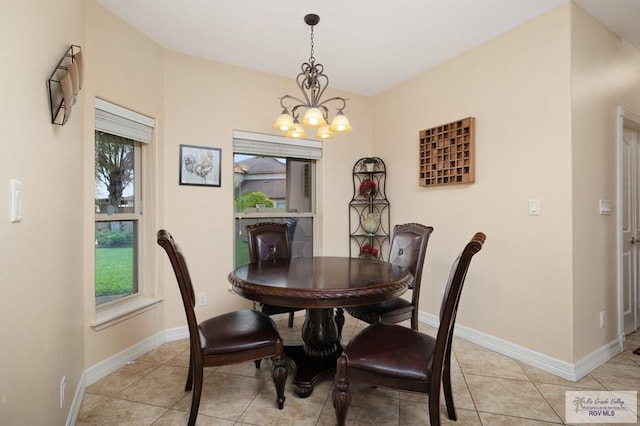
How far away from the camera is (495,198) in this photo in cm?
271

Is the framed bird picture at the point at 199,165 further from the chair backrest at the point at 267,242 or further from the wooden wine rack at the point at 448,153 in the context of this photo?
the wooden wine rack at the point at 448,153

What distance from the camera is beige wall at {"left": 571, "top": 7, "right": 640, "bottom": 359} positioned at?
2264mm

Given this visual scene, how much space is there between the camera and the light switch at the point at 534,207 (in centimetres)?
242

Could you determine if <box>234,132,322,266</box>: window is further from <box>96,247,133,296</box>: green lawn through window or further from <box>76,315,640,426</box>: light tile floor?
<box>76,315,640,426</box>: light tile floor

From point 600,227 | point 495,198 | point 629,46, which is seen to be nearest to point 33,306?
point 495,198

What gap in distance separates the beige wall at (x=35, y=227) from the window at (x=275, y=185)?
1.69 meters

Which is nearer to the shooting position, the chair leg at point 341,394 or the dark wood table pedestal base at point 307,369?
the chair leg at point 341,394

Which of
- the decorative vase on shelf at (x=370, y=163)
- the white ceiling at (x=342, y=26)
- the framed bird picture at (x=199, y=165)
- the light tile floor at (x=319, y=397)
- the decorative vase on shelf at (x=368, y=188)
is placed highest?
the white ceiling at (x=342, y=26)

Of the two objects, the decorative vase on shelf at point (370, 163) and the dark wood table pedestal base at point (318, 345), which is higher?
the decorative vase on shelf at point (370, 163)

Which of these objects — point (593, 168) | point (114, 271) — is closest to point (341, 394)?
point (114, 271)

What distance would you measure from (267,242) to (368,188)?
147cm

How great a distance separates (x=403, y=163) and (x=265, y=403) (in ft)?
8.96

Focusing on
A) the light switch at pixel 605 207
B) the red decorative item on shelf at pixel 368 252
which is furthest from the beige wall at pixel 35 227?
the light switch at pixel 605 207

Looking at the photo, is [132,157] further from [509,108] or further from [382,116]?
[509,108]
